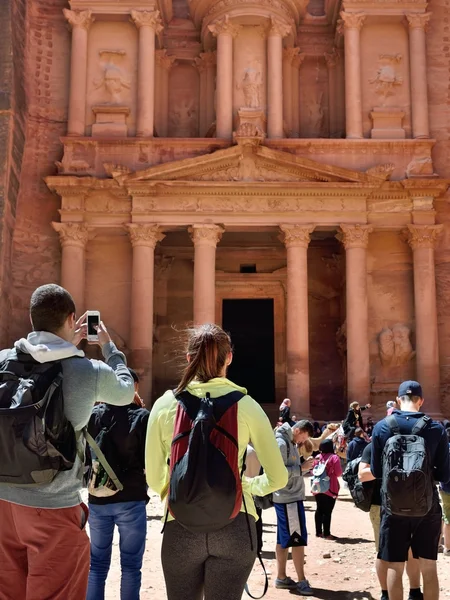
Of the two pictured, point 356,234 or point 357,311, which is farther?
point 356,234

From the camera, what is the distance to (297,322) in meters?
20.7

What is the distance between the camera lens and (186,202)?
69.3 feet

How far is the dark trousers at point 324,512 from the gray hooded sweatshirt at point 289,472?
2448 millimetres

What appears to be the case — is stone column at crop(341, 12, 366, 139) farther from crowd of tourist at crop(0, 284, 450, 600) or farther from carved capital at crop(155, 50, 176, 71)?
crowd of tourist at crop(0, 284, 450, 600)

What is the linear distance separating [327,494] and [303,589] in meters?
2.76

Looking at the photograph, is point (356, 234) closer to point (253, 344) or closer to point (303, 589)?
point (253, 344)

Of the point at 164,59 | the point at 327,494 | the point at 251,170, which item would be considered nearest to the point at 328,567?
the point at 327,494

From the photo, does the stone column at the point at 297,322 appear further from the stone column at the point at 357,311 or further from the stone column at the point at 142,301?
the stone column at the point at 142,301

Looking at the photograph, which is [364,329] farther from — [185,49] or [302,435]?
[302,435]

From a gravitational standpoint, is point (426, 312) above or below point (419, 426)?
above

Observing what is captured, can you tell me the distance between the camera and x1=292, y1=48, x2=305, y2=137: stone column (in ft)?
79.6

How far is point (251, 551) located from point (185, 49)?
77.3 ft

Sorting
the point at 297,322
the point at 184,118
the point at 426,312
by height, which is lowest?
the point at 297,322

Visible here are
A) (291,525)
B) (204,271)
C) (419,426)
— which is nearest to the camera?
(419,426)
